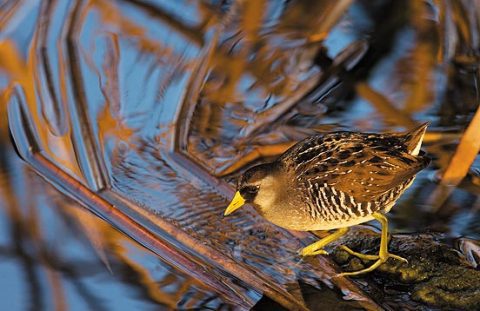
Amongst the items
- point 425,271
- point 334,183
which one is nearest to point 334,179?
point 334,183

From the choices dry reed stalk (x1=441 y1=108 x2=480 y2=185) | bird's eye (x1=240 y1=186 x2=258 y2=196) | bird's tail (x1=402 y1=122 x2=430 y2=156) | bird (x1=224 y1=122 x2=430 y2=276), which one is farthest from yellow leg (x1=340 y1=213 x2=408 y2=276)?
dry reed stalk (x1=441 y1=108 x2=480 y2=185)

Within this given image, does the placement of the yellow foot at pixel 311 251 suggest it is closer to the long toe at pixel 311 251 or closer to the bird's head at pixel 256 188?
the long toe at pixel 311 251

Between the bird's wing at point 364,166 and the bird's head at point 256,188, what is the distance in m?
0.22

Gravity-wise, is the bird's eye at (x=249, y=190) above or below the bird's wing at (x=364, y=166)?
below

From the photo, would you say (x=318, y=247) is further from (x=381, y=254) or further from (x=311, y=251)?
(x=381, y=254)

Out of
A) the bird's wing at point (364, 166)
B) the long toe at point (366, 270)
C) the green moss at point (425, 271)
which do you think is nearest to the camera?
the green moss at point (425, 271)

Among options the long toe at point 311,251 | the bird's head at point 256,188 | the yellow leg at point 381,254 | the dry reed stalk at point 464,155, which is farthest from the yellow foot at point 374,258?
the dry reed stalk at point 464,155

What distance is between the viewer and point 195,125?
4.71 meters

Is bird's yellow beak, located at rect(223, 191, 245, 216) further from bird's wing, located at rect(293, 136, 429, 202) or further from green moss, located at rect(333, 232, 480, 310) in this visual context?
green moss, located at rect(333, 232, 480, 310)

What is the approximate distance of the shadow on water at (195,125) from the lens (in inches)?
142

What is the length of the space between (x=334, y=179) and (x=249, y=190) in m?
0.37

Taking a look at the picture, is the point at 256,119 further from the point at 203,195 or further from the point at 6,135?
the point at 6,135

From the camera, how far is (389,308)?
339 cm

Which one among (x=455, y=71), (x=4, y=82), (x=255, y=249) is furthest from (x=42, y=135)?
(x=455, y=71)
